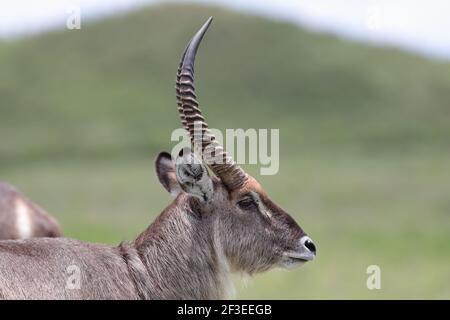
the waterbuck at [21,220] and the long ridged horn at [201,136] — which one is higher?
the waterbuck at [21,220]

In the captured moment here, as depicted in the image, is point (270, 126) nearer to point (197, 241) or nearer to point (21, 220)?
point (21, 220)

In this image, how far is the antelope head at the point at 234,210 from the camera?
9.36 m

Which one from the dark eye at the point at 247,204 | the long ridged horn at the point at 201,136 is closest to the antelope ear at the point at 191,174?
the long ridged horn at the point at 201,136

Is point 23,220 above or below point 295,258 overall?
above

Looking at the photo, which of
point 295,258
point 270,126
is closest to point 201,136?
point 295,258

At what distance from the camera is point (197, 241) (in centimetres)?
938

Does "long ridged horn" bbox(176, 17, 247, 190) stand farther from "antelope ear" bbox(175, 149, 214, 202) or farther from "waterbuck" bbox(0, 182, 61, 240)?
"waterbuck" bbox(0, 182, 61, 240)

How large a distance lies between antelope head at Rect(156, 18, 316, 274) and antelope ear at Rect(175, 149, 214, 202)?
0.02m

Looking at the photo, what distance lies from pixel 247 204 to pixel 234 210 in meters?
0.13

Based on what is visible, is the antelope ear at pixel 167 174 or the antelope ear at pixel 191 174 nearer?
the antelope ear at pixel 191 174

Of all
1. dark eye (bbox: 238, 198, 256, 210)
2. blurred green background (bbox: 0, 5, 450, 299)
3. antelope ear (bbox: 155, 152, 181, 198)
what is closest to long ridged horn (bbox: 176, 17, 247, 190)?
dark eye (bbox: 238, 198, 256, 210)

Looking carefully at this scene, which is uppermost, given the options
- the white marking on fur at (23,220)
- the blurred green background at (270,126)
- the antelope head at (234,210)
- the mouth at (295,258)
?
the blurred green background at (270,126)

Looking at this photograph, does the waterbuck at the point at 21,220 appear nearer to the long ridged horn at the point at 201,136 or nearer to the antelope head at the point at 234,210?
the antelope head at the point at 234,210

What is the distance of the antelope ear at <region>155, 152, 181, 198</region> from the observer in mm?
9930
